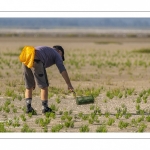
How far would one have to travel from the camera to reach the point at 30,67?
37.7 ft

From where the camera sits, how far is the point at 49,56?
11672mm

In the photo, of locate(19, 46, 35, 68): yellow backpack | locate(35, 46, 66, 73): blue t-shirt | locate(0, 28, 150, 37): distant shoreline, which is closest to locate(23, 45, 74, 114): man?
locate(35, 46, 66, 73): blue t-shirt

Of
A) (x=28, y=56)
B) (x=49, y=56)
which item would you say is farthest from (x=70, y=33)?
(x=28, y=56)

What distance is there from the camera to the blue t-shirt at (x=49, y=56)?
1159cm

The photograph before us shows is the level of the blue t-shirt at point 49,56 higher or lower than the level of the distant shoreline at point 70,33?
lower

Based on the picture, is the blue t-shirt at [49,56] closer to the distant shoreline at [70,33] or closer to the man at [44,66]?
the man at [44,66]

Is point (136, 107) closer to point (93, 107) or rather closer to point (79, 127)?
point (93, 107)

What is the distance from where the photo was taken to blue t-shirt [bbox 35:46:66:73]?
1159cm

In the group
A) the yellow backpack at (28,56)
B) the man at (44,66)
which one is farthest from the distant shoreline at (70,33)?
the yellow backpack at (28,56)

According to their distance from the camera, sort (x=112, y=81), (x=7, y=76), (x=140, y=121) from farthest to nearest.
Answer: (x=7, y=76) → (x=112, y=81) → (x=140, y=121)

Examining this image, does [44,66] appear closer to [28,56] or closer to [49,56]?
[49,56]

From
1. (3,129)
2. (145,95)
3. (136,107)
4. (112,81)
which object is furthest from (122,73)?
(3,129)

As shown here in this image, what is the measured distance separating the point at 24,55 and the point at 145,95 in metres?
4.51

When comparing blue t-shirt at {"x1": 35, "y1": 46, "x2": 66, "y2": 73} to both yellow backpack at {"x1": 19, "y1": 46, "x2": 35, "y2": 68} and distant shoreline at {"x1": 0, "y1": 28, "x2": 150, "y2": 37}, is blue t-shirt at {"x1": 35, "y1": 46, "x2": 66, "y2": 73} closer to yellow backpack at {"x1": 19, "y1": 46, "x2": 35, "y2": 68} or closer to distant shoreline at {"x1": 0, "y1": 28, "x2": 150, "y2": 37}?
yellow backpack at {"x1": 19, "y1": 46, "x2": 35, "y2": 68}
